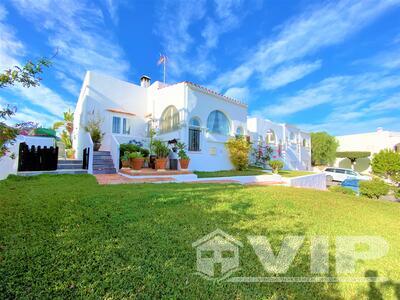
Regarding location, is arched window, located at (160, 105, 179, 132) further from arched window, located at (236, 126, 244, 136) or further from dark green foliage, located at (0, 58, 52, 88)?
dark green foliage, located at (0, 58, 52, 88)

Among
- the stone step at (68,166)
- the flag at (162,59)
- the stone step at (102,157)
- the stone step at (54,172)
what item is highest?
the flag at (162,59)

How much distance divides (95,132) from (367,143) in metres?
42.8

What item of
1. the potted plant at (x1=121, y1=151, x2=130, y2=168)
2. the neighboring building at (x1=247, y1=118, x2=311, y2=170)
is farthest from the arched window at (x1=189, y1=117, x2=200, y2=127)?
the neighboring building at (x1=247, y1=118, x2=311, y2=170)

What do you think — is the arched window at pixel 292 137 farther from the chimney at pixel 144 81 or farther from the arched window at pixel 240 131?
the chimney at pixel 144 81

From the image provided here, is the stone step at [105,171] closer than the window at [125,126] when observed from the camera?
Yes

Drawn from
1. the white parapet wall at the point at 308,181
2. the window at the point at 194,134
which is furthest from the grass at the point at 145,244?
the white parapet wall at the point at 308,181

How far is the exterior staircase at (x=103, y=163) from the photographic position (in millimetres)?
10673

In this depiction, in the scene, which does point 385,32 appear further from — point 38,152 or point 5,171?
point 5,171

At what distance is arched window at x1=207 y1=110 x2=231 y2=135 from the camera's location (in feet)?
47.6

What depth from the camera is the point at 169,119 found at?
47.4 feet

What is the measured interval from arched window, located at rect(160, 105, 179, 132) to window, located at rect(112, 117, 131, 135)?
2.75 meters

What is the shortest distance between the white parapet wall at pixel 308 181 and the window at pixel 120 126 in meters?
12.3

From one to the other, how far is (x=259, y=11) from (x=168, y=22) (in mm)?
5705

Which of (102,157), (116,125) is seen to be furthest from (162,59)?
(102,157)
